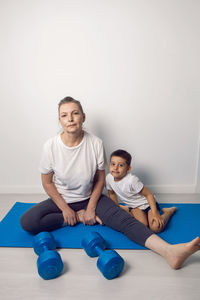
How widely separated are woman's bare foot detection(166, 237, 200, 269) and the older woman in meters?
0.28

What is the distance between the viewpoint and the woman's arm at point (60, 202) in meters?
1.62

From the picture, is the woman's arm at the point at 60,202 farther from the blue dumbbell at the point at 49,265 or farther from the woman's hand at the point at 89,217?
the blue dumbbell at the point at 49,265

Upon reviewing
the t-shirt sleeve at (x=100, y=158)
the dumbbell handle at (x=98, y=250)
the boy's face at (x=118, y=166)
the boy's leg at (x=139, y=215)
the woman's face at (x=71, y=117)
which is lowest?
the boy's leg at (x=139, y=215)

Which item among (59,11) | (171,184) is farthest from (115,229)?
(59,11)

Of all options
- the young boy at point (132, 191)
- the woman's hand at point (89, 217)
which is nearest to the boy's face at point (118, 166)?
the young boy at point (132, 191)

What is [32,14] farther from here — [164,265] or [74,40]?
[164,265]

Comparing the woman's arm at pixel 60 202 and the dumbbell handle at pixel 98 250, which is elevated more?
the woman's arm at pixel 60 202

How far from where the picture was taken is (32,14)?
1.95 metres

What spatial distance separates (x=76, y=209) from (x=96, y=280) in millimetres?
574

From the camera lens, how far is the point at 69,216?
1620 mm

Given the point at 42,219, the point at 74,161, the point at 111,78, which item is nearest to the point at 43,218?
the point at 42,219

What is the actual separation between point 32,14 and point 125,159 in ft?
4.38

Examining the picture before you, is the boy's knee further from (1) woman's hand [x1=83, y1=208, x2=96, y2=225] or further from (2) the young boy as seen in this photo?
(1) woman's hand [x1=83, y1=208, x2=96, y2=225]

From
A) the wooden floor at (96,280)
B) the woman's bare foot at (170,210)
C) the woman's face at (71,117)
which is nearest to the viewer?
the wooden floor at (96,280)
